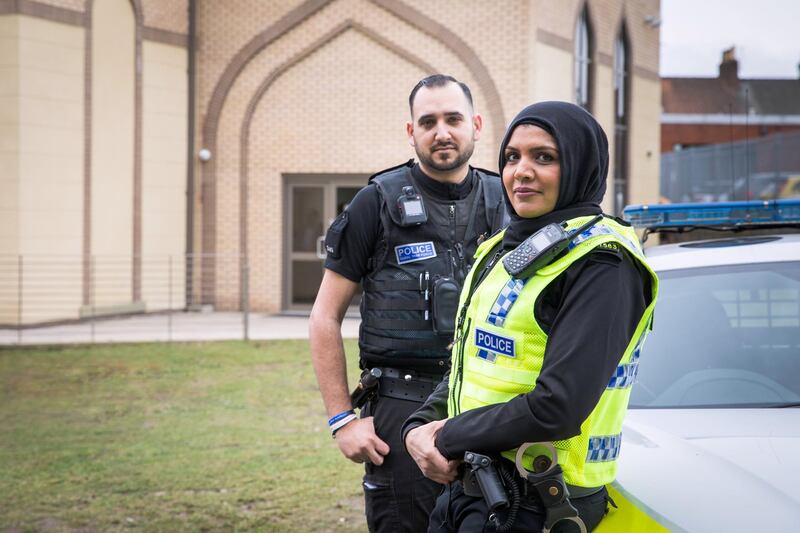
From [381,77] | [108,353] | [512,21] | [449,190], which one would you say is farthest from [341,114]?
[449,190]

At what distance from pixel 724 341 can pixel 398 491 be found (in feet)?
4.21

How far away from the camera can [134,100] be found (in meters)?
16.9

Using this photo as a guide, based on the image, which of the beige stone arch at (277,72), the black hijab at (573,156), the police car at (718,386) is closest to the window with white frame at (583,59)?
the beige stone arch at (277,72)

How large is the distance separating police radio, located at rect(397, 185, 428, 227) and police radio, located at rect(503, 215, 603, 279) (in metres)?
1.10

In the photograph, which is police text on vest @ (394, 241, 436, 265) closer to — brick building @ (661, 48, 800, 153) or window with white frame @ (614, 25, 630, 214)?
window with white frame @ (614, 25, 630, 214)

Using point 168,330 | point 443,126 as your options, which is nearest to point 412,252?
point 443,126

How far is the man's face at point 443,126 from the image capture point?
10.5ft

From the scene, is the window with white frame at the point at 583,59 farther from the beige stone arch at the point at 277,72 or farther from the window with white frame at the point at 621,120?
the beige stone arch at the point at 277,72

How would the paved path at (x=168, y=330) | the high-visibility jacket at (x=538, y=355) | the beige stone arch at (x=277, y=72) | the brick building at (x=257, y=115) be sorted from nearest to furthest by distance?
the high-visibility jacket at (x=538, y=355)
the paved path at (x=168, y=330)
the brick building at (x=257, y=115)
the beige stone arch at (x=277, y=72)

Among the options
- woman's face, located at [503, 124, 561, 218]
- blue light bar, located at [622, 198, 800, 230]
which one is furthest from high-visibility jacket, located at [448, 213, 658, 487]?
blue light bar, located at [622, 198, 800, 230]

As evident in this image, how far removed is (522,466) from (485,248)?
65 centimetres

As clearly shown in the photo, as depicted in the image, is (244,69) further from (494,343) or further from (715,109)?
(715,109)

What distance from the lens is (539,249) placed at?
2.09 metres

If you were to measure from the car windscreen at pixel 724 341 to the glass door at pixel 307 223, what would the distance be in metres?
14.8
